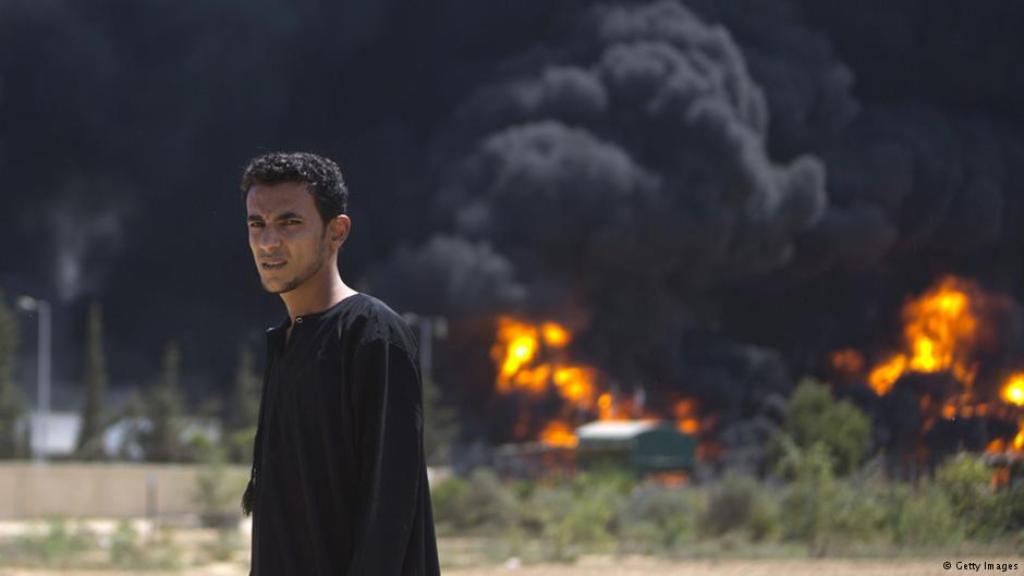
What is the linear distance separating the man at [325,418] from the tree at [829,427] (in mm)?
29984

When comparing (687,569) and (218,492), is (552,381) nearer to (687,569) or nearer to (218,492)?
(218,492)

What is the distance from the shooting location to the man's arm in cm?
347

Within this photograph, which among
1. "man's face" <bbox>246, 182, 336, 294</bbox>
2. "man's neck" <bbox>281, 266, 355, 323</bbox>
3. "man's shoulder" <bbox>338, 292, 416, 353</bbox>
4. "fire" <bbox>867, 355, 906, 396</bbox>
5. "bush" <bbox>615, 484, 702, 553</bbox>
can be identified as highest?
"fire" <bbox>867, 355, 906, 396</bbox>

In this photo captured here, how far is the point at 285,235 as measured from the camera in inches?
147

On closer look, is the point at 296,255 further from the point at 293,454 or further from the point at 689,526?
the point at 689,526

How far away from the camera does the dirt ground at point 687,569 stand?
17.9 m

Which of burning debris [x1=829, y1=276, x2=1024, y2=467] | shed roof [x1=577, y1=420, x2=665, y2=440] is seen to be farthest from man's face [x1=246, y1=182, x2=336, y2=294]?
shed roof [x1=577, y1=420, x2=665, y2=440]

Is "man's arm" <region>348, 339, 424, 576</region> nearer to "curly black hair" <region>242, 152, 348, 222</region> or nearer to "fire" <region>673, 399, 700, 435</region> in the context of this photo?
"curly black hair" <region>242, 152, 348, 222</region>

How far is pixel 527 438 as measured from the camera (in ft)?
243

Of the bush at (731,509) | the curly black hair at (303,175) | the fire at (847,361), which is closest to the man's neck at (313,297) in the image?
the curly black hair at (303,175)

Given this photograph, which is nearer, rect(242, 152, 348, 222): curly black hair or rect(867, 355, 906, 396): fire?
rect(242, 152, 348, 222): curly black hair

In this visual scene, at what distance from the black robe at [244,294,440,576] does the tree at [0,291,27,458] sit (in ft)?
177

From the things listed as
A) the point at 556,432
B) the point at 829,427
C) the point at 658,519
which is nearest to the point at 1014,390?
the point at 658,519

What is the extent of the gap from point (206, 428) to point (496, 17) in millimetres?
28039
